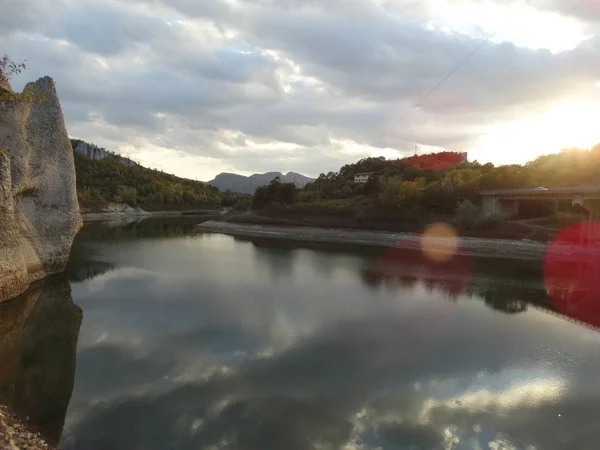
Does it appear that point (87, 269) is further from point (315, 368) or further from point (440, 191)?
point (440, 191)

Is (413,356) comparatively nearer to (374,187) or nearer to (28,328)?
(28,328)

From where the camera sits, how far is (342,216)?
6725 cm

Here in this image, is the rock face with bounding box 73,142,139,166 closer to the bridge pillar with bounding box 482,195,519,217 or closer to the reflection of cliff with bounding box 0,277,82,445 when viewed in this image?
the bridge pillar with bounding box 482,195,519,217

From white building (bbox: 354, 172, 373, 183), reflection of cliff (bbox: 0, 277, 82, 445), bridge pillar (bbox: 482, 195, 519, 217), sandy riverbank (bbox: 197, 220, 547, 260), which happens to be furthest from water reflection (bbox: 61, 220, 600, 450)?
white building (bbox: 354, 172, 373, 183)

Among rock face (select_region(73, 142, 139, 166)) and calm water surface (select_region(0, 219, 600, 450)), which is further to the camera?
rock face (select_region(73, 142, 139, 166))

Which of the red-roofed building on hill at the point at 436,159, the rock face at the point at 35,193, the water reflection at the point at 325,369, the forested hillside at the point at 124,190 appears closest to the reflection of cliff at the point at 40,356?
the water reflection at the point at 325,369

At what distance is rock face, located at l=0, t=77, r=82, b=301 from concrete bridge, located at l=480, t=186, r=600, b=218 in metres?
46.7

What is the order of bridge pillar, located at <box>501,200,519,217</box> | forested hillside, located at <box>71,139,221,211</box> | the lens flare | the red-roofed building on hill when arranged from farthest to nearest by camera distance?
1. the red-roofed building on hill
2. forested hillside, located at <box>71,139,221,211</box>
3. bridge pillar, located at <box>501,200,519,217</box>
4. the lens flare

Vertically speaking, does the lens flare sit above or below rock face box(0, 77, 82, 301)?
below

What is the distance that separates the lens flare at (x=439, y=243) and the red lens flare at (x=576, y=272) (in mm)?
8860

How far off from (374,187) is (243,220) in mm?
25442

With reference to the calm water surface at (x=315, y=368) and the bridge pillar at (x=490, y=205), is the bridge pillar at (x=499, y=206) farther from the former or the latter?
the calm water surface at (x=315, y=368)

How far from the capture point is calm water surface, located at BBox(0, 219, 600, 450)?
989cm

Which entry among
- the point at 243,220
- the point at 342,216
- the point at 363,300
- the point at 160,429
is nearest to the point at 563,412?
the point at 160,429
